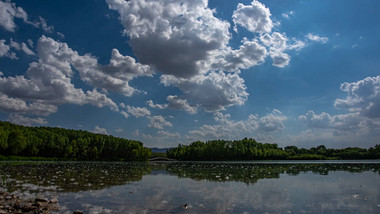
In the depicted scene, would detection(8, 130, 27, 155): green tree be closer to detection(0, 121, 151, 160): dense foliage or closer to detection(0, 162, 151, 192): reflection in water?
detection(0, 121, 151, 160): dense foliage

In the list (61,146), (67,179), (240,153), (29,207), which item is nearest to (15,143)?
(61,146)

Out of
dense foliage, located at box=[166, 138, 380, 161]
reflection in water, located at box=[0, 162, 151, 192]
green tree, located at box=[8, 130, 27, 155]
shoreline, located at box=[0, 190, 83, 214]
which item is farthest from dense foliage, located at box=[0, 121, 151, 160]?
shoreline, located at box=[0, 190, 83, 214]

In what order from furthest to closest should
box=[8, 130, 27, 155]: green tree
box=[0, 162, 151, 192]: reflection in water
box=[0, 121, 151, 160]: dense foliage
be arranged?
box=[0, 121, 151, 160]: dense foliage < box=[8, 130, 27, 155]: green tree < box=[0, 162, 151, 192]: reflection in water

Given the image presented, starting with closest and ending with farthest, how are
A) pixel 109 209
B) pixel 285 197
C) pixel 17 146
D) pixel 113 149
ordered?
pixel 109 209, pixel 285 197, pixel 17 146, pixel 113 149

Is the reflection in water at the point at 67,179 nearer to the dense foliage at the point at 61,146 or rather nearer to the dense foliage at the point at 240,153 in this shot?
the dense foliage at the point at 61,146

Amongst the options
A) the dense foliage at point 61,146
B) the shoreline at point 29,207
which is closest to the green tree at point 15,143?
the dense foliage at point 61,146

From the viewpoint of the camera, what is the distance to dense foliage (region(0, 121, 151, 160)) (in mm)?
102000

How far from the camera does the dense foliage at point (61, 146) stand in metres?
102

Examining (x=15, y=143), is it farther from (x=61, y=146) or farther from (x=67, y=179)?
(x=67, y=179)

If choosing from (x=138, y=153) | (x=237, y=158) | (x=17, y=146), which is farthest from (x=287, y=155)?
(x=17, y=146)

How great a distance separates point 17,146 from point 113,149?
196 ft

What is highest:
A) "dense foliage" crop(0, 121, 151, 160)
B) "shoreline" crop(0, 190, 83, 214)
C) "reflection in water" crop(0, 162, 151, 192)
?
"dense foliage" crop(0, 121, 151, 160)

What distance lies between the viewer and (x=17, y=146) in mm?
100750

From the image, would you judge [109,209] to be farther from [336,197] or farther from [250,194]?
[336,197]
